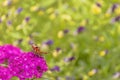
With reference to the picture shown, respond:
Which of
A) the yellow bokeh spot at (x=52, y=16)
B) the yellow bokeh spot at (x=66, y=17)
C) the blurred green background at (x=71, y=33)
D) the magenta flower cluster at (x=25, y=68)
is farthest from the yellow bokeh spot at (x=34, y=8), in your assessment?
the magenta flower cluster at (x=25, y=68)

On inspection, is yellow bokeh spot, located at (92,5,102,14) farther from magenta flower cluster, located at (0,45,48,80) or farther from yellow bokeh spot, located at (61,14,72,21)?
magenta flower cluster, located at (0,45,48,80)

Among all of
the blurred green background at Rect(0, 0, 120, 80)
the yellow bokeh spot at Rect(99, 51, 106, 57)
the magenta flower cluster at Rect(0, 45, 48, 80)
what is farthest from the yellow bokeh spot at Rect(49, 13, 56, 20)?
the magenta flower cluster at Rect(0, 45, 48, 80)

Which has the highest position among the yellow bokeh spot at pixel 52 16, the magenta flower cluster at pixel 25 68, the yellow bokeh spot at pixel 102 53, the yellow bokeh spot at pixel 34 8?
the yellow bokeh spot at pixel 34 8

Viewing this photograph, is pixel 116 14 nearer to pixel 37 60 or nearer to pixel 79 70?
pixel 79 70

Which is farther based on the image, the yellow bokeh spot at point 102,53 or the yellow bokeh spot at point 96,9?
the yellow bokeh spot at point 96,9

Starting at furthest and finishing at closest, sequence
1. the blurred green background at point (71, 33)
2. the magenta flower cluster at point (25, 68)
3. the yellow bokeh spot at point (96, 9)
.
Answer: the yellow bokeh spot at point (96, 9), the blurred green background at point (71, 33), the magenta flower cluster at point (25, 68)

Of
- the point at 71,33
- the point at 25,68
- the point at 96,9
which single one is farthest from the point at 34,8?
the point at 25,68

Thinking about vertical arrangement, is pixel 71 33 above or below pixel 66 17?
below

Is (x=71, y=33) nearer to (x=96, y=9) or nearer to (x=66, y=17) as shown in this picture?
(x=66, y=17)

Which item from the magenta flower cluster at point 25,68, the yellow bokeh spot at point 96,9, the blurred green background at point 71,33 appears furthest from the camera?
the yellow bokeh spot at point 96,9

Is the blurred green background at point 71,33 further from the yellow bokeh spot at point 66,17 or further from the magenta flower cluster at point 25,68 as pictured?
the magenta flower cluster at point 25,68
